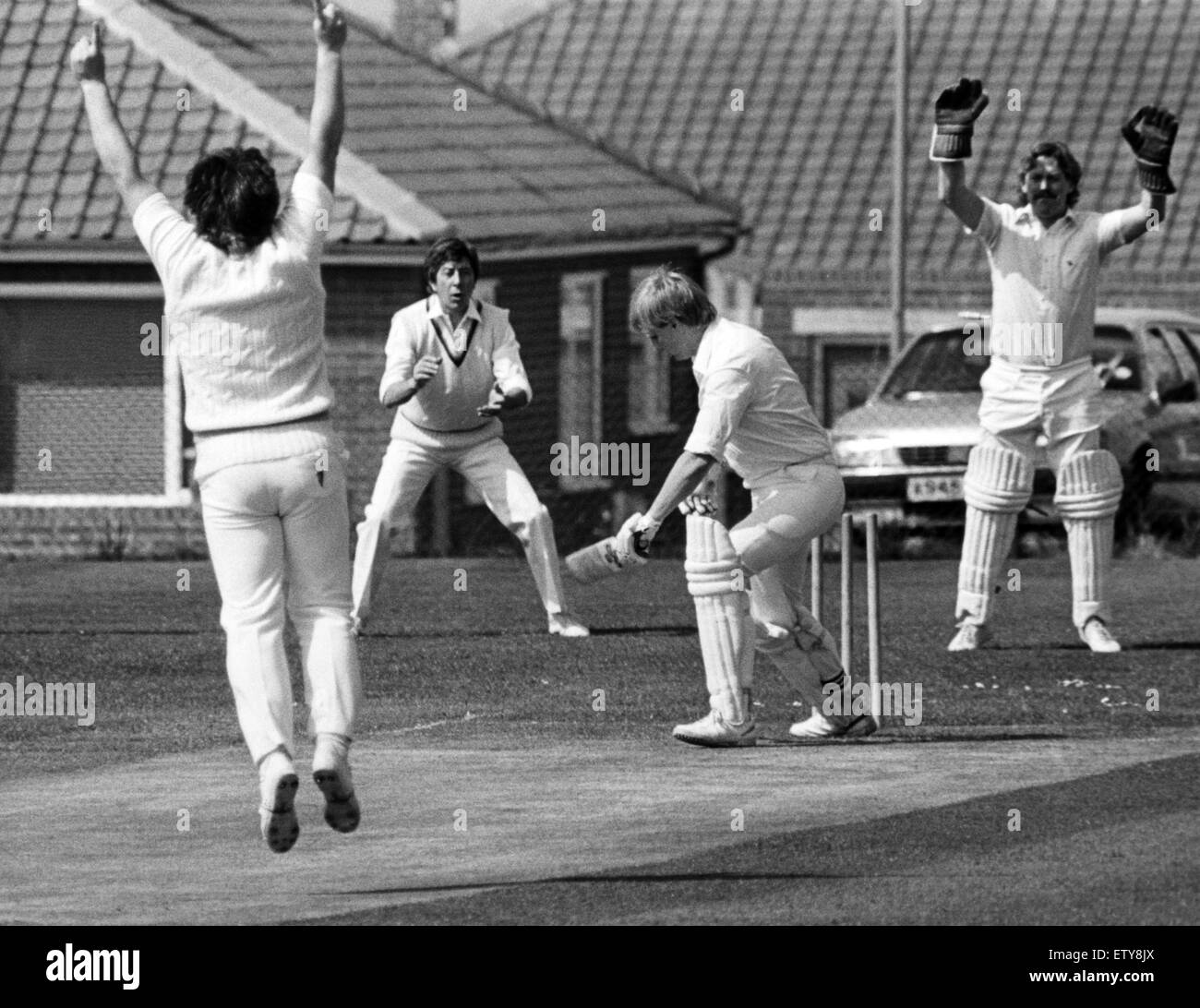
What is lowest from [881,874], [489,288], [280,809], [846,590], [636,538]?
[881,874]

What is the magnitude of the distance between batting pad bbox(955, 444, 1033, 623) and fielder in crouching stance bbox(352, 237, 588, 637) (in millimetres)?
2051

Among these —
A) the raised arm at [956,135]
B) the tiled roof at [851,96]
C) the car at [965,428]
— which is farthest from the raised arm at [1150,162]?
the tiled roof at [851,96]

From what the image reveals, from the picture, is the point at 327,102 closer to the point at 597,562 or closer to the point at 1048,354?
the point at 597,562

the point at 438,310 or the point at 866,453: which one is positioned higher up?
the point at 438,310

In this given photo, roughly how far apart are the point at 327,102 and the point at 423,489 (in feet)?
19.4

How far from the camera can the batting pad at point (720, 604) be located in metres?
10.8

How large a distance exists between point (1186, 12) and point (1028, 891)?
30.0m

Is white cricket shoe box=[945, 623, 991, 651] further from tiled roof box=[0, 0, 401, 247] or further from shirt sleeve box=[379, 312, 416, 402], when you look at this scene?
tiled roof box=[0, 0, 401, 247]

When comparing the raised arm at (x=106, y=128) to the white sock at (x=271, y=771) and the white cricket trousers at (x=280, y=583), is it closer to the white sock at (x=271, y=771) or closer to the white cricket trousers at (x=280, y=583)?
the white cricket trousers at (x=280, y=583)

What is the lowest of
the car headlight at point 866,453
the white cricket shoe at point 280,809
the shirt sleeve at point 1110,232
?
the white cricket shoe at point 280,809

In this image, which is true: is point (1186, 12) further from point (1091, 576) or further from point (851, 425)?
point (1091, 576)

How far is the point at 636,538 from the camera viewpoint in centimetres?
1040

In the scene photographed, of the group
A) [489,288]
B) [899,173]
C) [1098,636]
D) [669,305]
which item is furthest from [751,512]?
[489,288]

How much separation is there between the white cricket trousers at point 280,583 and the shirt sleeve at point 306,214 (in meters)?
0.60
